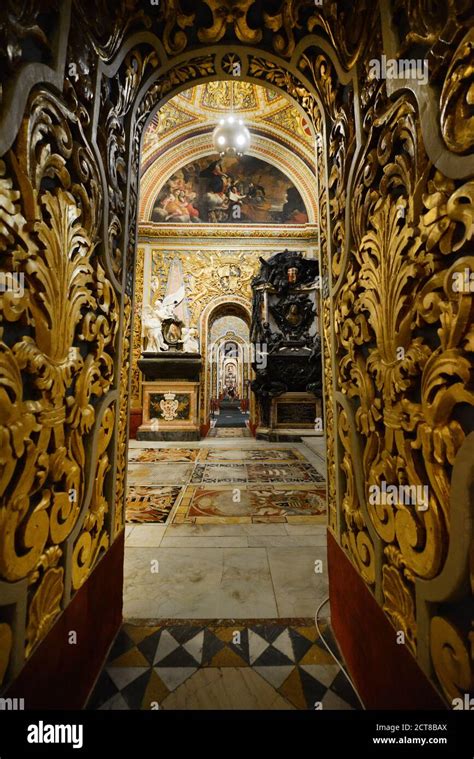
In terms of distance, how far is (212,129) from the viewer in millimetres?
8773

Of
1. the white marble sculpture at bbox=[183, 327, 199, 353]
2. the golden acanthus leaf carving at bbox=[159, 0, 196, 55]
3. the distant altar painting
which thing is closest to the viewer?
the golden acanthus leaf carving at bbox=[159, 0, 196, 55]

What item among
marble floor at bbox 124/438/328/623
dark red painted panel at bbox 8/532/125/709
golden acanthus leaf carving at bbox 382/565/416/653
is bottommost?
marble floor at bbox 124/438/328/623


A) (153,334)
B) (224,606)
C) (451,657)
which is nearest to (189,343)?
(153,334)

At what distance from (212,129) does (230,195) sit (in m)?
1.91

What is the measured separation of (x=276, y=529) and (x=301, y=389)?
207 inches

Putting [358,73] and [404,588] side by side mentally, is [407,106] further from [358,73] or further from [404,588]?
[404,588]

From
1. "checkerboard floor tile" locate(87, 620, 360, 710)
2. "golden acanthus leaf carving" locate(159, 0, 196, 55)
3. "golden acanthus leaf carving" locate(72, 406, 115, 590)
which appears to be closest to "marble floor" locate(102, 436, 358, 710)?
"checkerboard floor tile" locate(87, 620, 360, 710)

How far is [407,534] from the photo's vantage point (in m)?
0.81

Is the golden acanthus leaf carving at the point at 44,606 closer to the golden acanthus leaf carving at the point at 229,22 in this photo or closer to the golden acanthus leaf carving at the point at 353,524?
the golden acanthus leaf carving at the point at 353,524

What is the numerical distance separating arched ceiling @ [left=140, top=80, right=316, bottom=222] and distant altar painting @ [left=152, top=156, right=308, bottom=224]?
228 millimetres

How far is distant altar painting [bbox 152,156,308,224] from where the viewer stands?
8.91m

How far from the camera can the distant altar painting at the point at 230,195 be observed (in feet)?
29.2

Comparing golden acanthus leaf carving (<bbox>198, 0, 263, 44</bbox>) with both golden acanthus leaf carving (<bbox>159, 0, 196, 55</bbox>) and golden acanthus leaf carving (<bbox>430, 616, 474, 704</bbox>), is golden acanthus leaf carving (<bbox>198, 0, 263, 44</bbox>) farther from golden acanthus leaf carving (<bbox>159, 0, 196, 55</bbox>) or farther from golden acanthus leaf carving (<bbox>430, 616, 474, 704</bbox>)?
golden acanthus leaf carving (<bbox>430, 616, 474, 704</bbox>)

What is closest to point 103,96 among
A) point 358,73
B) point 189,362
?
point 358,73
